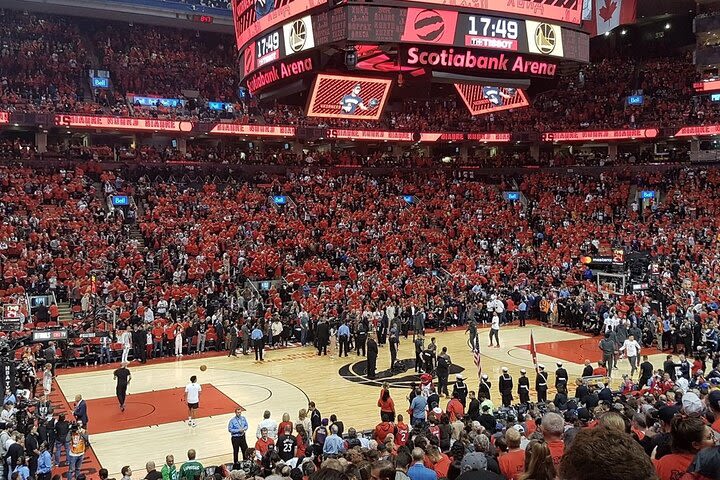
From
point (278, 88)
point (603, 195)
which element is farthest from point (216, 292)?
point (603, 195)

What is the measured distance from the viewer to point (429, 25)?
578 inches

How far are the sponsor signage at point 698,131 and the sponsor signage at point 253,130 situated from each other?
82.6 ft

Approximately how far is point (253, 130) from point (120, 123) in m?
8.25

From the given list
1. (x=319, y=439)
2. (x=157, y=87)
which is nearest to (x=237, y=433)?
(x=319, y=439)

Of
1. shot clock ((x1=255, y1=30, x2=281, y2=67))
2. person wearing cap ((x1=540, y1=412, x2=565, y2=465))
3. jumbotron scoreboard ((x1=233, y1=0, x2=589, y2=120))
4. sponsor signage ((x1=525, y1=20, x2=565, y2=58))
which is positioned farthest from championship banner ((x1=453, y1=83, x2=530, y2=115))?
person wearing cap ((x1=540, y1=412, x2=565, y2=465))

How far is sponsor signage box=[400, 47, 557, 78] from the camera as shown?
50.0ft

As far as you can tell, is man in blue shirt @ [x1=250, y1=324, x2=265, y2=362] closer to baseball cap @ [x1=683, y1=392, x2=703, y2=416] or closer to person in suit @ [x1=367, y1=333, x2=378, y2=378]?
person in suit @ [x1=367, y1=333, x2=378, y2=378]

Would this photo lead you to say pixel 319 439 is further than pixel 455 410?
No

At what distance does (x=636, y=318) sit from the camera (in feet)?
84.3

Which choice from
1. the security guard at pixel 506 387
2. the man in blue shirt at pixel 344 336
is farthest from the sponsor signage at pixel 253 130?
the security guard at pixel 506 387

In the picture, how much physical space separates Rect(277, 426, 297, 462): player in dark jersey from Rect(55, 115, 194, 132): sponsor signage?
101 ft

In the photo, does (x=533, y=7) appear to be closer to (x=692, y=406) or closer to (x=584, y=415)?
(x=584, y=415)

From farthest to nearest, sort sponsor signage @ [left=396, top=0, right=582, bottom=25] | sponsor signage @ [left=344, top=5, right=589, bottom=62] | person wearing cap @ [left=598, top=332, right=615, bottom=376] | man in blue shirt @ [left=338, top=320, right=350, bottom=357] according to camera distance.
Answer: man in blue shirt @ [left=338, top=320, right=350, bottom=357], person wearing cap @ [left=598, top=332, right=615, bottom=376], sponsor signage @ [left=396, top=0, right=582, bottom=25], sponsor signage @ [left=344, top=5, right=589, bottom=62]

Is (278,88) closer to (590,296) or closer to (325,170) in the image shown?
(590,296)
